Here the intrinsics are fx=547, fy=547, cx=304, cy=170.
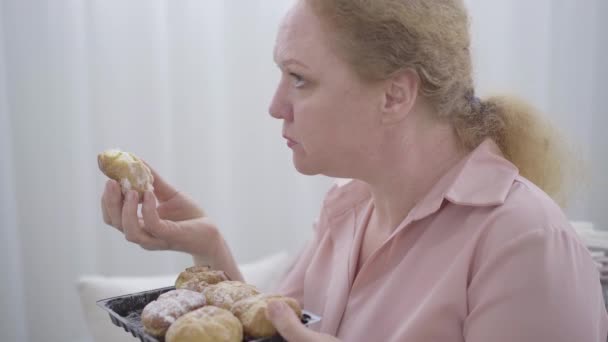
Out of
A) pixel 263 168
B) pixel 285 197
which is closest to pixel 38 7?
pixel 263 168

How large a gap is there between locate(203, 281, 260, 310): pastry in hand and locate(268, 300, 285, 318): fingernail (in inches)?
2.7

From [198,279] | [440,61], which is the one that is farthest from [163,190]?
[440,61]

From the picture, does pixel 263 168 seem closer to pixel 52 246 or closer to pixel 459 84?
pixel 52 246

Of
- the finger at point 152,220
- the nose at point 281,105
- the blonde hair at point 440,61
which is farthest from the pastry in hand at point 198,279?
the blonde hair at point 440,61

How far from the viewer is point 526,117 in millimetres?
874

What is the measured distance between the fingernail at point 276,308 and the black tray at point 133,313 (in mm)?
29

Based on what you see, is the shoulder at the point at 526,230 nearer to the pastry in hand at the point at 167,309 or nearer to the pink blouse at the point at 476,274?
the pink blouse at the point at 476,274

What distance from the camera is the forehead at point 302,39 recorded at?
75 cm

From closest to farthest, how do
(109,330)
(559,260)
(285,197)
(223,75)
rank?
(559,260) < (109,330) < (223,75) < (285,197)

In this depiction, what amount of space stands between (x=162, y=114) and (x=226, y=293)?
117 centimetres

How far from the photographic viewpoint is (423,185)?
2.72 ft

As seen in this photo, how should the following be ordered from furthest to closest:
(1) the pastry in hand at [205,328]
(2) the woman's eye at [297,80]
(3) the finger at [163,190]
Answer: (3) the finger at [163,190], (2) the woman's eye at [297,80], (1) the pastry in hand at [205,328]

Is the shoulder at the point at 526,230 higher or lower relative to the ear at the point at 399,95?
lower

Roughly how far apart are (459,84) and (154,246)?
535 mm
